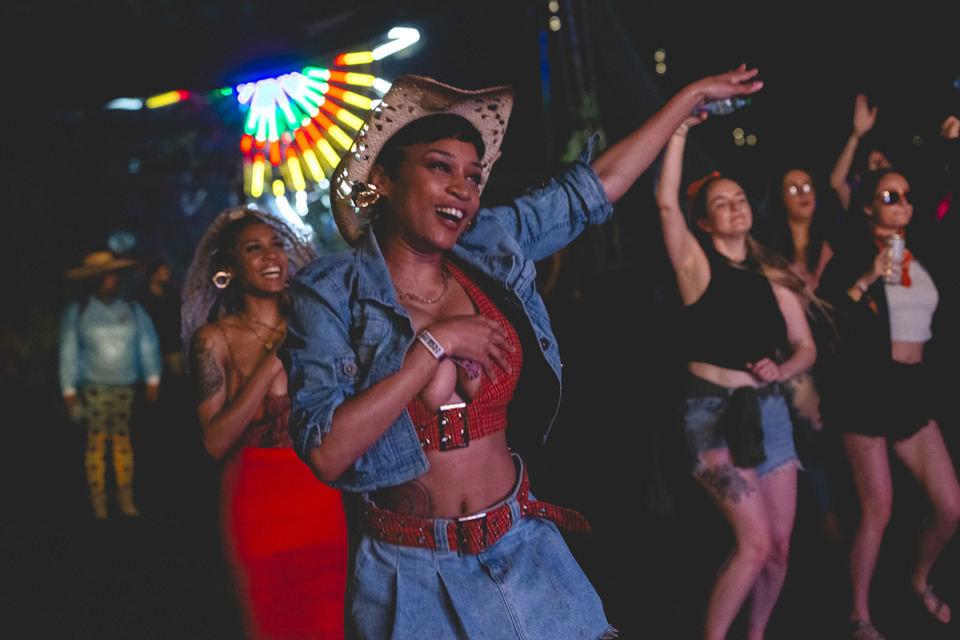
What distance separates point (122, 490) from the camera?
611 cm

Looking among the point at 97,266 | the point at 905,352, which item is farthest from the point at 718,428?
the point at 97,266

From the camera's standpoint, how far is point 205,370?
2.91 meters

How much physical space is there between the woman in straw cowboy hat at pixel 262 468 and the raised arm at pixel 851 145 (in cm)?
344

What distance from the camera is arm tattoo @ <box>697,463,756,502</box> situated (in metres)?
3.08

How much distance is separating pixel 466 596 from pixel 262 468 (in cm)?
146

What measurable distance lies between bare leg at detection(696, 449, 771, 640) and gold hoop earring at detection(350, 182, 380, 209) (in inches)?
83.1

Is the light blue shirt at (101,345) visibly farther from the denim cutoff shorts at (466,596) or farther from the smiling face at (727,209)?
the denim cutoff shorts at (466,596)

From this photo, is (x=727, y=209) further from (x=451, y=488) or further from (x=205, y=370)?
(x=205, y=370)

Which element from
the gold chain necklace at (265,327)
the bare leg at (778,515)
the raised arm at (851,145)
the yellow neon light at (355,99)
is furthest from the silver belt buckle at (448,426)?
the yellow neon light at (355,99)

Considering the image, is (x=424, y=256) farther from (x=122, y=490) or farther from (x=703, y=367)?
(x=122, y=490)

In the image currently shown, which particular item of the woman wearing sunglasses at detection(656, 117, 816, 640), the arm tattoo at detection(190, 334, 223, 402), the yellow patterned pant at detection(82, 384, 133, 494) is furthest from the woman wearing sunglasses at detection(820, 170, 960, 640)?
the yellow patterned pant at detection(82, 384, 133, 494)

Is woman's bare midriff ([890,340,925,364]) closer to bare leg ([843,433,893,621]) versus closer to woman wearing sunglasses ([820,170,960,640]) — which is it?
woman wearing sunglasses ([820,170,960,640])

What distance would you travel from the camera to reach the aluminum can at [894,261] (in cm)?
351

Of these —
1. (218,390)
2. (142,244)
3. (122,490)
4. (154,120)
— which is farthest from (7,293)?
(218,390)
